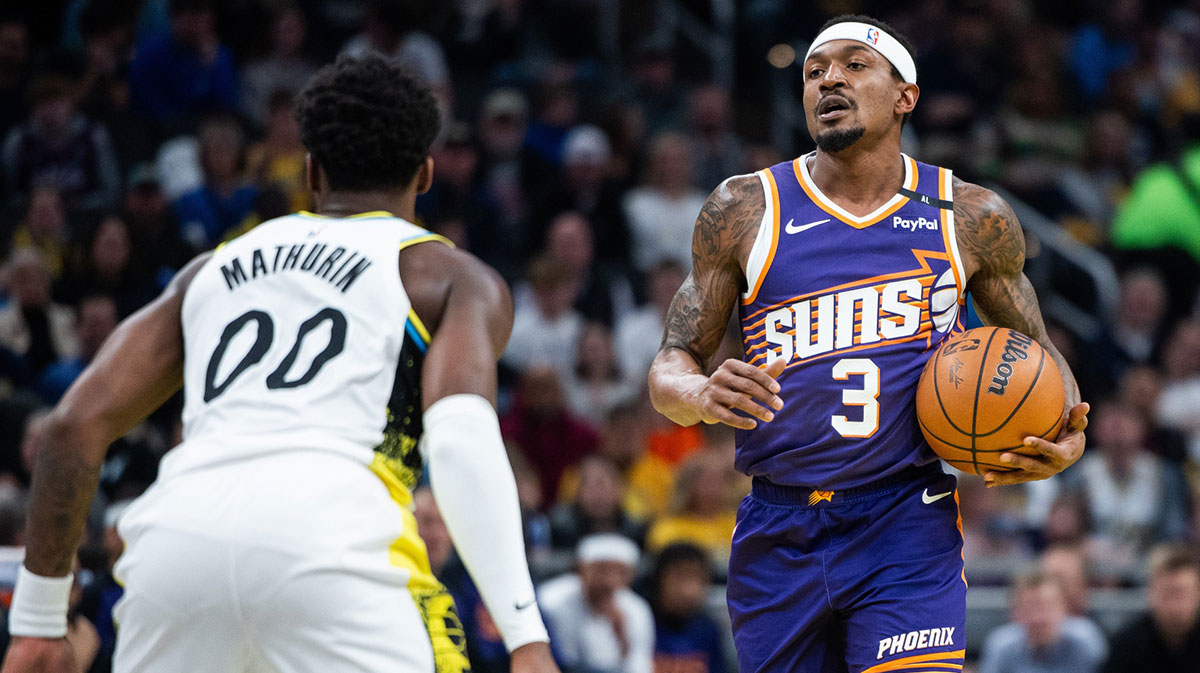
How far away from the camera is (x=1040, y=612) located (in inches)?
345

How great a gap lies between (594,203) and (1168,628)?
5797mm

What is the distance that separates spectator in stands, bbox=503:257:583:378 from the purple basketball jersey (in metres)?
6.38

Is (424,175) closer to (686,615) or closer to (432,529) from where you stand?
(432,529)

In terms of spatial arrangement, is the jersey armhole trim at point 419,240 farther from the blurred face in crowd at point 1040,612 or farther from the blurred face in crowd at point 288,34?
the blurred face in crowd at point 288,34

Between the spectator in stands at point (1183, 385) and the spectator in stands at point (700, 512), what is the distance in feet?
13.4

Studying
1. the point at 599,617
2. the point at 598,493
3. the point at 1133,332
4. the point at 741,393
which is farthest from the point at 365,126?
the point at 1133,332

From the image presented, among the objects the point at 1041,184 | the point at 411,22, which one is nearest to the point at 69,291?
the point at 411,22

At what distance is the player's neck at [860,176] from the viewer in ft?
16.6

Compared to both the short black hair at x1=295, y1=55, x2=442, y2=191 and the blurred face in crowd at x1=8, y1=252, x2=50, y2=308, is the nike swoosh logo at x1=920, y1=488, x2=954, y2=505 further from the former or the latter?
the blurred face in crowd at x1=8, y1=252, x2=50, y2=308

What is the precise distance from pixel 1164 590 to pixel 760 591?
502cm

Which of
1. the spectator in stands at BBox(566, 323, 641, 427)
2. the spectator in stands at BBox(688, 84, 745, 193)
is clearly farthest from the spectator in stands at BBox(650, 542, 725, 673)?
Result: the spectator in stands at BBox(688, 84, 745, 193)

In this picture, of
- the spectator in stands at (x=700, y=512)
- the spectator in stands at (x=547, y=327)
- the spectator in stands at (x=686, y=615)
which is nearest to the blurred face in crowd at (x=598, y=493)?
the spectator in stands at (x=700, y=512)

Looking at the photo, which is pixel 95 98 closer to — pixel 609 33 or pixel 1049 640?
pixel 609 33

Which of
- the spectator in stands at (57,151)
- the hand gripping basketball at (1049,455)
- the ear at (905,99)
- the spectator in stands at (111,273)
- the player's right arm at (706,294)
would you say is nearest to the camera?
the hand gripping basketball at (1049,455)
